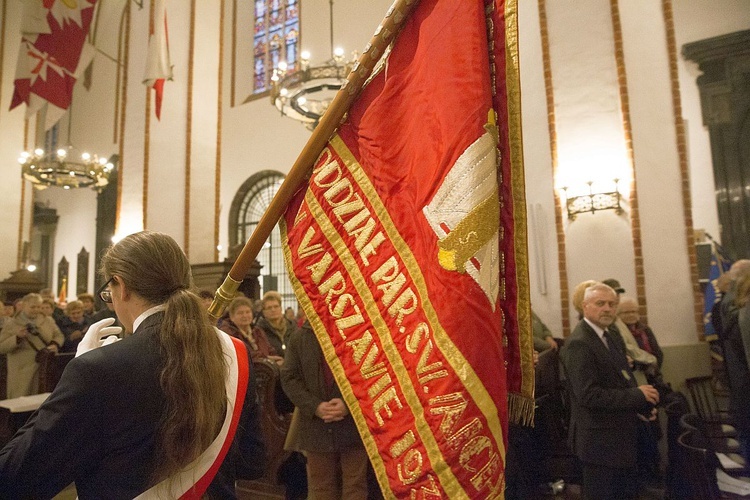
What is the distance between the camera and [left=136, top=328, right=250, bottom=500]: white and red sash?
49.3 inches

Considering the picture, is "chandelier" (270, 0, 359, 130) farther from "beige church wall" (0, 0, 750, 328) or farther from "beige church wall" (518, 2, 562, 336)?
"beige church wall" (518, 2, 562, 336)

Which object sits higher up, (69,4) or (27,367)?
(69,4)

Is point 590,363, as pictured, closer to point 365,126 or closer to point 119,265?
point 365,126

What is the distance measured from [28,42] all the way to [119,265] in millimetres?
8919

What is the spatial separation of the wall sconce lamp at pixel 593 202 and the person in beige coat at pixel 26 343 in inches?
218

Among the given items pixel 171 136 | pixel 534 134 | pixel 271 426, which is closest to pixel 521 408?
pixel 271 426

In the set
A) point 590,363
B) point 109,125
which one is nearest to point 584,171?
point 590,363

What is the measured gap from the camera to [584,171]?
564 centimetres

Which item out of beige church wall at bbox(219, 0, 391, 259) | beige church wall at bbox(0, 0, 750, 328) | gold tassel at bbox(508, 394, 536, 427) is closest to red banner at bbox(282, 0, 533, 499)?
gold tassel at bbox(508, 394, 536, 427)

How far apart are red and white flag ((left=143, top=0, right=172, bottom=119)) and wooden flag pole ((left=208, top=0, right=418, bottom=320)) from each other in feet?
22.9

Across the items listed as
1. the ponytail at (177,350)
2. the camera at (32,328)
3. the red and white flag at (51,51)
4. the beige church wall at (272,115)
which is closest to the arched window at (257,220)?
the beige church wall at (272,115)

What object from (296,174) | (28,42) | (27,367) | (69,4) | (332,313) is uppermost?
(69,4)

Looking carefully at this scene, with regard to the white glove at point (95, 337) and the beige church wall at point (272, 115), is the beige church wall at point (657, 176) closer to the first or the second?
the white glove at point (95, 337)

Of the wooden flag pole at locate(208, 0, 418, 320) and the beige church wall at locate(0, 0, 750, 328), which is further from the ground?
the beige church wall at locate(0, 0, 750, 328)
